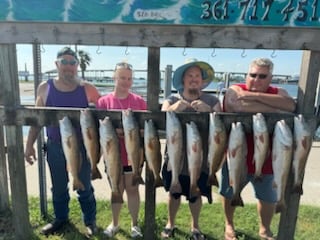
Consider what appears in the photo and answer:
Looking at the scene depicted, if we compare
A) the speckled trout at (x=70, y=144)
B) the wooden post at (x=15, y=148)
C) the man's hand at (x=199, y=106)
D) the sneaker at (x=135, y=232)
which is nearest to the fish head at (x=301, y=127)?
the man's hand at (x=199, y=106)

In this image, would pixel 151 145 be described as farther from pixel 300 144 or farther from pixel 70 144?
pixel 300 144

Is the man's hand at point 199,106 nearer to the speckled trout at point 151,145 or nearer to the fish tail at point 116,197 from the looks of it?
the speckled trout at point 151,145

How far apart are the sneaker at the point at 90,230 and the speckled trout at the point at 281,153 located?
6.23 feet

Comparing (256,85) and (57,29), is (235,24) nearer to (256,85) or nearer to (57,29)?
(256,85)

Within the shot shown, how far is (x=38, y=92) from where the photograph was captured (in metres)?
3.15

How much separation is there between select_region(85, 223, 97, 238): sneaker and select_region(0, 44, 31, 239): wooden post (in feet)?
1.86

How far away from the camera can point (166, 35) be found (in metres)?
2.54

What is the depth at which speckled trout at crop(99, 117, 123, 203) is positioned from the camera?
8.54ft

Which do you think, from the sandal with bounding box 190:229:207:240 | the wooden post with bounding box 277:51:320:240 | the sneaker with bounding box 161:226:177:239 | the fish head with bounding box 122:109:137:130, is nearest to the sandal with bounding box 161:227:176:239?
the sneaker with bounding box 161:226:177:239

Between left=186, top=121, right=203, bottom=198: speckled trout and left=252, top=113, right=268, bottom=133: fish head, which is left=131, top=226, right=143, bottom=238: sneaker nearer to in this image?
left=186, top=121, right=203, bottom=198: speckled trout

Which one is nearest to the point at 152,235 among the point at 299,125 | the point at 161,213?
the point at 161,213

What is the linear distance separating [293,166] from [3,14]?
2557 millimetres

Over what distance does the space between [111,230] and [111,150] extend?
3.99 ft

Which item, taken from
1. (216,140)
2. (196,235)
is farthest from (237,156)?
(196,235)
